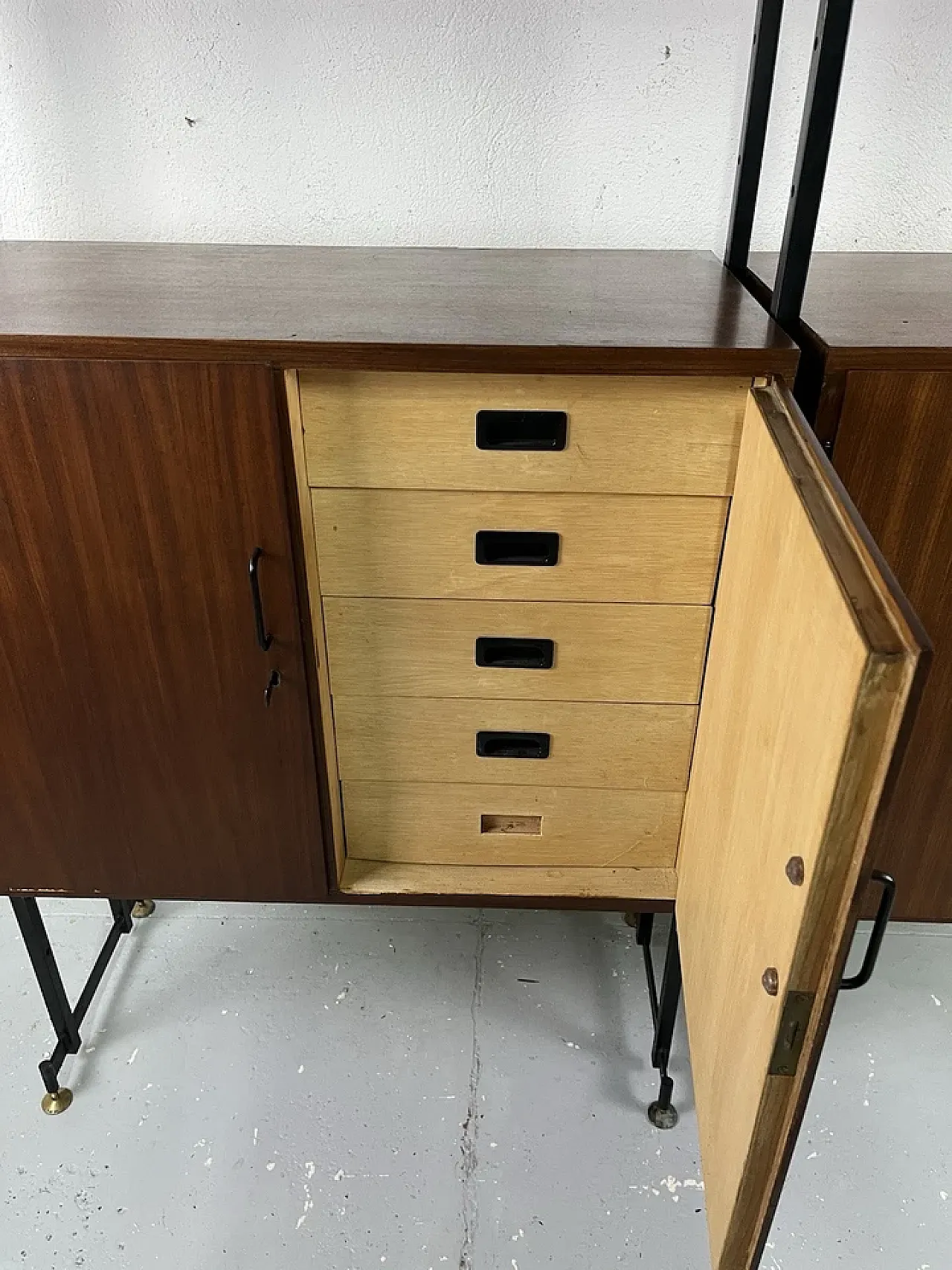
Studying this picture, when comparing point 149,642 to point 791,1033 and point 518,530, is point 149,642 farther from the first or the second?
point 791,1033

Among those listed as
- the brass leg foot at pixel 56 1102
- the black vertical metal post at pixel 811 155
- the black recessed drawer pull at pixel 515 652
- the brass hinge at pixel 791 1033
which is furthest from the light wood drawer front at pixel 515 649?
the brass leg foot at pixel 56 1102

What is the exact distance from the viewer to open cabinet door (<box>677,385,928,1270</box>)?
0.62 metres

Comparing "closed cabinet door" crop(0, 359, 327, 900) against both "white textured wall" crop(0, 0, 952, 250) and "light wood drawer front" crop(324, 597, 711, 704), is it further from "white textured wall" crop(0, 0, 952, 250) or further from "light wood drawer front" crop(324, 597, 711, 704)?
"white textured wall" crop(0, 0, 952, 250)

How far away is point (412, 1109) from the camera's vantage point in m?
1.47

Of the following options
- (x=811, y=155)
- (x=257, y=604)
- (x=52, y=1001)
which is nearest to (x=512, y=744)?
(x=257, y=604)

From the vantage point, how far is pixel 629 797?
4.25ft

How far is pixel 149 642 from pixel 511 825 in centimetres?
55

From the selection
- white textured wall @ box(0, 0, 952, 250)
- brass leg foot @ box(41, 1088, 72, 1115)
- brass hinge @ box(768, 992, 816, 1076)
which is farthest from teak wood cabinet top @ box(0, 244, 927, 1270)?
brass leg foot @ box(41, 1088, 72, 1115)

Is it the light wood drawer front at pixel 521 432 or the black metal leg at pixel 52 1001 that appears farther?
the black metal leg at pixel 52 1001

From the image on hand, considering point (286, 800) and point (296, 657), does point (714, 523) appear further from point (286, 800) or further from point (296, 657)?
point (286, 800)

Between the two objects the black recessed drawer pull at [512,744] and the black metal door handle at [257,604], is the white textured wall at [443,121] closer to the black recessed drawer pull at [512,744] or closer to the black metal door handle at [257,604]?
the black metal door handle at [257,604]

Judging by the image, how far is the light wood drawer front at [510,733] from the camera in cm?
123

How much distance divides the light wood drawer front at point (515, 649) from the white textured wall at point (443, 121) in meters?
0.68

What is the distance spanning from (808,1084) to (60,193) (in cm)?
156
